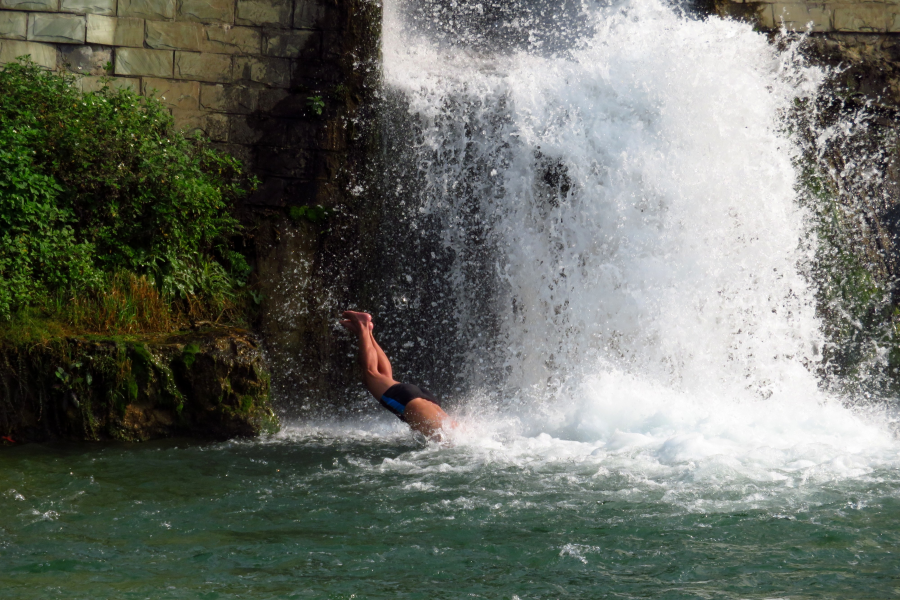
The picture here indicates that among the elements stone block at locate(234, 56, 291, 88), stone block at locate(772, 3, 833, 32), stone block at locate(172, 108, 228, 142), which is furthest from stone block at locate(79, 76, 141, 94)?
stone block at locate(772, 3, 833, 32)

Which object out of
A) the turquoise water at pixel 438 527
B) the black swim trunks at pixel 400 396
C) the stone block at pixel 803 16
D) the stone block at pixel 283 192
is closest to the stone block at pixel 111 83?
the stone block at pixel 283 192

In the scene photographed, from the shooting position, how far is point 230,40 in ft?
29.2

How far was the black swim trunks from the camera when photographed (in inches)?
269

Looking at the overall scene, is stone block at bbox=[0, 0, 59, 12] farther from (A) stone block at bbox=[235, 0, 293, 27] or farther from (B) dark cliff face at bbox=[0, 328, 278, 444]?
(B) dark cliff face at bbox=[0, 328, 278, 444]

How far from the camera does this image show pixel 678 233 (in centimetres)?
820

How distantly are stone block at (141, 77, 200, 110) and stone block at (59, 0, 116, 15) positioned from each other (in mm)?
770

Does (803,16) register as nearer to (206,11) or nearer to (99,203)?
(206,11)

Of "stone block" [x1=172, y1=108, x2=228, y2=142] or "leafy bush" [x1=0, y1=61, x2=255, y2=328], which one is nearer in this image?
"leafy bush" [x1=0, y1=61, x2=255, y2=328]

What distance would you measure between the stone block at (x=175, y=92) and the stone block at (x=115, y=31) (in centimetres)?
42

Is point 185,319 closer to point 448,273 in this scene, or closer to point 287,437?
point 287,437

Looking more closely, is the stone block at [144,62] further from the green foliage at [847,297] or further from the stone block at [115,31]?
the green foliage at [847,297]

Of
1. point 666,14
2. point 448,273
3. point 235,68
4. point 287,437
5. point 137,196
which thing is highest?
point 666,14

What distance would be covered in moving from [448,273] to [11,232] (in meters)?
3.85

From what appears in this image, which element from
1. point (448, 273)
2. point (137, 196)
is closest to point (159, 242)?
point (137, 196)
